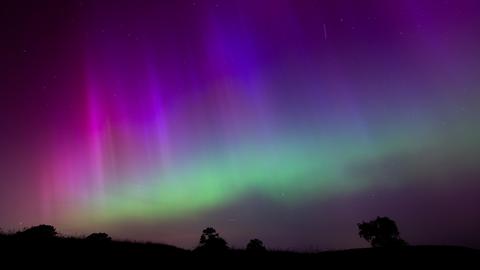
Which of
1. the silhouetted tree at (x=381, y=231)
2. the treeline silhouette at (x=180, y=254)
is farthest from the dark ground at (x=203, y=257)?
the silhouetted tree at (x=381, y=231)

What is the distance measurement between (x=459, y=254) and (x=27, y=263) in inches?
885

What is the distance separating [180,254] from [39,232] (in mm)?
9613

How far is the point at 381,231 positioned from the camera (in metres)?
68.9

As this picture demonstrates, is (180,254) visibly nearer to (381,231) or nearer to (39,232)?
(39,232)

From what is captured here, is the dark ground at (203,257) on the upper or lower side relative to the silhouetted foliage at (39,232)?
lower

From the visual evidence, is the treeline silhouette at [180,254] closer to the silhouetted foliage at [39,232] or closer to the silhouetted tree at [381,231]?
the silhouetted foliage at [39,232]

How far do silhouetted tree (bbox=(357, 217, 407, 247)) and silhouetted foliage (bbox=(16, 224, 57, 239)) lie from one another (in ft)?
176

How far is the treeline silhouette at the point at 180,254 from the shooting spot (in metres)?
21.0

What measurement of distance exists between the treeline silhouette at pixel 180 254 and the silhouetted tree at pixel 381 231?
4439cm

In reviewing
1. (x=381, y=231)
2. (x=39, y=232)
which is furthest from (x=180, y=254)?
(x=381, y=231)

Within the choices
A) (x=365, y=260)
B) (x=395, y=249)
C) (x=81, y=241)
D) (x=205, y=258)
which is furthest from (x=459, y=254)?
(x=81, y=241)

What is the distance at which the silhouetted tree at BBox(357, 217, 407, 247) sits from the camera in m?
67.9

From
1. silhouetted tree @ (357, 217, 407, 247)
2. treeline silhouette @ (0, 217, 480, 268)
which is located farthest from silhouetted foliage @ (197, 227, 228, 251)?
silhouetted tree @ (357, 217, 407, 247)

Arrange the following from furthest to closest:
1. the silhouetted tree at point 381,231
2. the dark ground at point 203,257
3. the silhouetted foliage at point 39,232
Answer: the silhouetted tree at point 381,231
the silhouetted foliage at point 39,232
the dark ground at point 203,257
